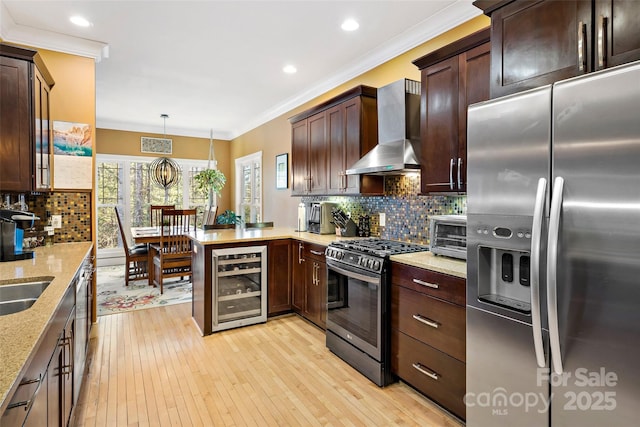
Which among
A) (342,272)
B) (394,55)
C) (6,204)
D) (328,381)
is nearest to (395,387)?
(328,381)

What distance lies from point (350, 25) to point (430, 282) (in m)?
2.30

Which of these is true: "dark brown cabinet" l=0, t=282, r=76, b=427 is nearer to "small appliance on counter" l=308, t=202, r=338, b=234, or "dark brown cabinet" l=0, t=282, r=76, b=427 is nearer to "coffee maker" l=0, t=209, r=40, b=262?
"coffee maker" l=0, t=209, r=40, b=262

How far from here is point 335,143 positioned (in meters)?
3.74

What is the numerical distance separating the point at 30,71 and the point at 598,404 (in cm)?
397

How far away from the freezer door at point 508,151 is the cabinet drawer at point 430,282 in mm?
505

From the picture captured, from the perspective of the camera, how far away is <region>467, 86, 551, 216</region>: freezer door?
1478mm

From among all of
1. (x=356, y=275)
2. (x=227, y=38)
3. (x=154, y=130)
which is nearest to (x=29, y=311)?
(x=356, y=275)

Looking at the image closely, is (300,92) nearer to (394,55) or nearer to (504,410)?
(394,55)

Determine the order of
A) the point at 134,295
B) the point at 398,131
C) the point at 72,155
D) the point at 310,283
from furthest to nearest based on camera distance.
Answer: the point at 134,295
the point at 310,283
the point at 72,155
the point at 398,131

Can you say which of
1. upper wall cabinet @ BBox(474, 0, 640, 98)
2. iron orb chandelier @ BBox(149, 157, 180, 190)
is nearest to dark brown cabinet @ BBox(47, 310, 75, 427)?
upper wall cabinet @ BBox(474, 0, 640, 98)

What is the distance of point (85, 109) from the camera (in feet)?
11.6

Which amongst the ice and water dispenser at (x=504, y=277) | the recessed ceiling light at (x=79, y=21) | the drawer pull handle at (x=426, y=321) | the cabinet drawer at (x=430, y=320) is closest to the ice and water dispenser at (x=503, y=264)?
the ice and water dispenser at (x=504, y=277)

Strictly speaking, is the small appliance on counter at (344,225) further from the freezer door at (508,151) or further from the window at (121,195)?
the window at (121,195)

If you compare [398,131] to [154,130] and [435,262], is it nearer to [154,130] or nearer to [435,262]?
[435,262]
